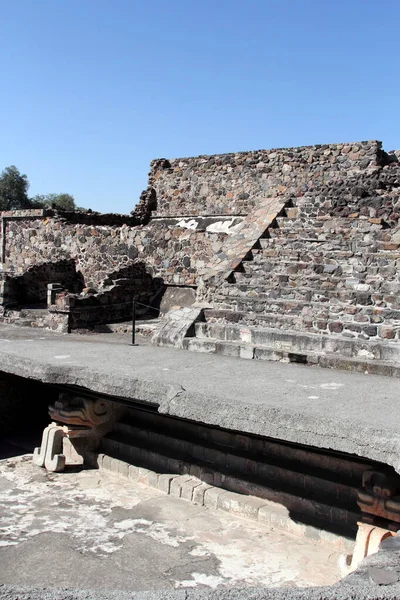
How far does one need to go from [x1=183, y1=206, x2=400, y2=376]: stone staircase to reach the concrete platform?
0.41 m

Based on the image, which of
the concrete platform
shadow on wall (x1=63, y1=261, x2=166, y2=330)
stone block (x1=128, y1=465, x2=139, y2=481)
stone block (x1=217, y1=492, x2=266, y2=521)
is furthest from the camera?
shadow on wall (x1=63, y1=261, x2=166, y2=330)

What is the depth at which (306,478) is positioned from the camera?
227 inches

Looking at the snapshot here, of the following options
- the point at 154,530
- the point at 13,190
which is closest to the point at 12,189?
the point at 13,190

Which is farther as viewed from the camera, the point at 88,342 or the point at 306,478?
the point at 88,342

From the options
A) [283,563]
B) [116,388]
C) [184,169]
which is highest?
[184,169]

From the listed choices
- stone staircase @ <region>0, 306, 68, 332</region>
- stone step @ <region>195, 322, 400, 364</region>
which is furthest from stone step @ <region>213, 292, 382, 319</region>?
stone staircase @ <region>0, 306, 68, 332</region>

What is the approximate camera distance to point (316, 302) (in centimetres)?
822

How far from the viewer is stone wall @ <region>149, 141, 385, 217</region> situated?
1364 cm

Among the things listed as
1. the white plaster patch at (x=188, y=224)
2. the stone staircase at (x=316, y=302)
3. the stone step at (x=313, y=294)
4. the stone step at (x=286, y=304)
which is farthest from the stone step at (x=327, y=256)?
the white plaster patch at (x=188, y=224)

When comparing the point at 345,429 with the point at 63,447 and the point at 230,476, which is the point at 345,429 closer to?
the point at 230,476

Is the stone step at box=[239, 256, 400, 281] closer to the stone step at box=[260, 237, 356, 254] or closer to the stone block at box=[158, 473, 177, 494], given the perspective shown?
the stone step at box=[260, 237, 356, 254]

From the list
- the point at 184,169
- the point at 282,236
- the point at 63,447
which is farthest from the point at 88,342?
the point at 184,169

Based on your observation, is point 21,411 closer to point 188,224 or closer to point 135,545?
point 135,545

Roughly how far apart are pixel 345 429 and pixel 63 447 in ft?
14.4
